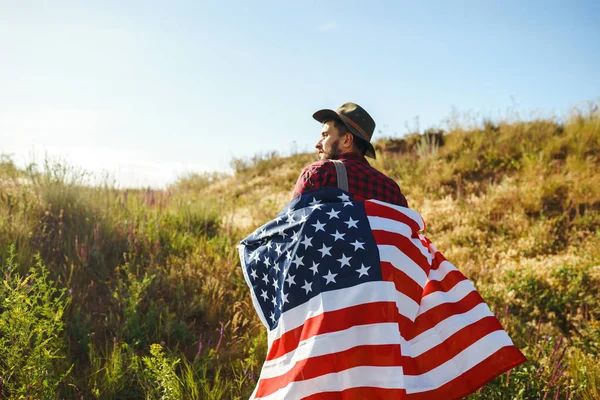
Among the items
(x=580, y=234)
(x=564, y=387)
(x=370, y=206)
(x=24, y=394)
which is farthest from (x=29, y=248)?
(x=580, y=234)

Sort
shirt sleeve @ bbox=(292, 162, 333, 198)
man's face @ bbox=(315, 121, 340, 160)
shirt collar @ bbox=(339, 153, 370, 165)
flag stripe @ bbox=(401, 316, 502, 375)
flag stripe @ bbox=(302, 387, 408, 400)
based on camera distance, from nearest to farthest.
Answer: flag stripe @ bbox=(302, 387, 408, 400), flag stripe @ bbox=(401, 316, 502, 375), shirt sleeve @ bbox=(292, 162, 333, 198), shirt collar @ bbox=(339, 153, 370, 165), man's face @ bbox=(315, 121, 340, 160)

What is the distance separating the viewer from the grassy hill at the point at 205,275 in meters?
3.49

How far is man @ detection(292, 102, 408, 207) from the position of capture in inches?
125

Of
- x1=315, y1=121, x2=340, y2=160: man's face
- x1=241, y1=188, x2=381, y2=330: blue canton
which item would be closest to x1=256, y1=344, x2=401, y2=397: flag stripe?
x1=241, y1=188, x2=381, y2=330: blue canton

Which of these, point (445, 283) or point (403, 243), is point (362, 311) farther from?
point (445, 283)

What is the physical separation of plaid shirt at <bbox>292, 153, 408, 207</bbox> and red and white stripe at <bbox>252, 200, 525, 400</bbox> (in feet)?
0.56

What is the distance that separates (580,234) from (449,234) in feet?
6.51

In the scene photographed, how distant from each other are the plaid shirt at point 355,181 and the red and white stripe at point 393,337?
0.17 m

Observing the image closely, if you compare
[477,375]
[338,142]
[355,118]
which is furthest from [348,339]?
[355,118]

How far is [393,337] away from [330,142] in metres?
1.66

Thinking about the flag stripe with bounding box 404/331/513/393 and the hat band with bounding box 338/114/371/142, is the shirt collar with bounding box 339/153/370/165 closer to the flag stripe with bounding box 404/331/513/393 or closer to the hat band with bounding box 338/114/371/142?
the hat band with bounding box 338/114/371/142

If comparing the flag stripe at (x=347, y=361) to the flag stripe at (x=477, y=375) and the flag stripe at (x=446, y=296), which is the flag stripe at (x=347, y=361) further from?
the flag stripe at (x=446, y=296)

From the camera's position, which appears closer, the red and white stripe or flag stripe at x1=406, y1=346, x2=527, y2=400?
the red and white stripe

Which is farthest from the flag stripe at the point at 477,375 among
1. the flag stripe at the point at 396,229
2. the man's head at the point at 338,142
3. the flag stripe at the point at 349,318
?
the man's head at the point at 338,142
